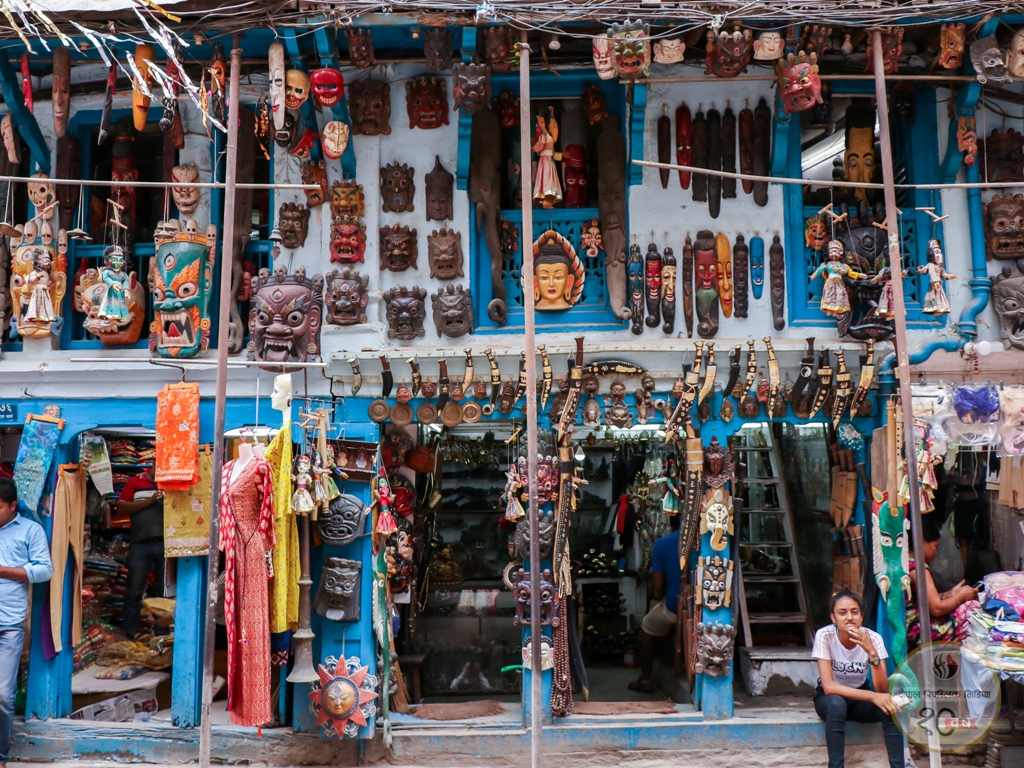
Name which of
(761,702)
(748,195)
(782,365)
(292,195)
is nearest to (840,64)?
(748,195)

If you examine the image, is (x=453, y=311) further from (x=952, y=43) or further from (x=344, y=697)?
(x=952, y=43)

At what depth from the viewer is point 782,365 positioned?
7.20 metres

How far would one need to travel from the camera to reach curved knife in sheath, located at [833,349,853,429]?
7.02 metres

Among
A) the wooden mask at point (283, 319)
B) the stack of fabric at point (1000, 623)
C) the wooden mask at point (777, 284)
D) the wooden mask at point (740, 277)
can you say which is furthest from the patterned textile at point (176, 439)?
the stack of fabric at point (1000, 623)

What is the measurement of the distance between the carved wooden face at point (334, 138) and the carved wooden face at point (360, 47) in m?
0.47

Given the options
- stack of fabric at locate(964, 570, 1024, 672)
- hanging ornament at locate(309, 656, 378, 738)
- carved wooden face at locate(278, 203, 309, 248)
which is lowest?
hanging ornament at locate(309, 656, 378, 738)

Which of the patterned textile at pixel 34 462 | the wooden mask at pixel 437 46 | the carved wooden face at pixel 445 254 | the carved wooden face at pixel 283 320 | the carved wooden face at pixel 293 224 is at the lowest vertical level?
the patterned textile at pixel 34 462

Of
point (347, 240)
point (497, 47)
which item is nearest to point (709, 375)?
point (497, 47)

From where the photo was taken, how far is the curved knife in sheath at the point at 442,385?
7137mm

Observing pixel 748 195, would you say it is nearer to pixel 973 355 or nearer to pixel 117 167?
pixel 973 355

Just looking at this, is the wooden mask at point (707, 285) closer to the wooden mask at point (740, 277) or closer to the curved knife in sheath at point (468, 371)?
the wooden mask at point (740, 277)

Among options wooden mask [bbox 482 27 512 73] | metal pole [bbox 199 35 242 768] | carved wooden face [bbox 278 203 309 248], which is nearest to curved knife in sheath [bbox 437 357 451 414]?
carved wooden face [bbox 278 203 309 248]

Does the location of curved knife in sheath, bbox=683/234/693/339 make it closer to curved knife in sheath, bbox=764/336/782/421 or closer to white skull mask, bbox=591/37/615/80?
curved knife in sheath, bbox=764/336/782/421

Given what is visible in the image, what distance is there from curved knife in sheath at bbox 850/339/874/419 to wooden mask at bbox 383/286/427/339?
3.50 m
